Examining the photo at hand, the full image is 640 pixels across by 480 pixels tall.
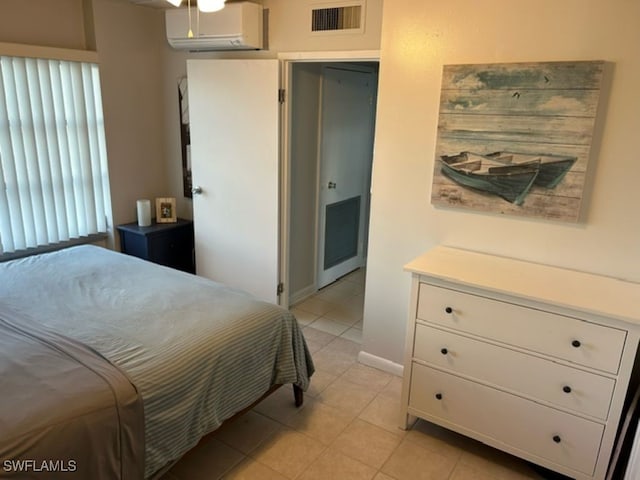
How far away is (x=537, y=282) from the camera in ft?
7.09

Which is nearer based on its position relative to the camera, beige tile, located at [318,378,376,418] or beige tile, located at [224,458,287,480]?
beige tile, located at [224,458,287,480]

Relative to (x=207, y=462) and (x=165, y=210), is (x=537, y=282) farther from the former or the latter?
(x=165, y=210)

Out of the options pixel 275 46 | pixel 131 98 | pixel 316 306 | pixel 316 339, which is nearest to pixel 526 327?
pixel 316 339

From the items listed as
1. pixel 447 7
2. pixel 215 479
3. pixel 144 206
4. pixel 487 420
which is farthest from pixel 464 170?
pixel 144 206

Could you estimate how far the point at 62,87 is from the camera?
338cm

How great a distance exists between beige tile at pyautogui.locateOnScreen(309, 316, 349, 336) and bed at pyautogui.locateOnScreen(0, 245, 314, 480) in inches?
39.9

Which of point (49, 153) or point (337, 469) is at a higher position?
point (49, 153)

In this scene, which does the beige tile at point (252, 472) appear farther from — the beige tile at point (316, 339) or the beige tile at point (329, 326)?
the beige tile at point (329, 326)

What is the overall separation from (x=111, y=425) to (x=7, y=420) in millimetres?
308

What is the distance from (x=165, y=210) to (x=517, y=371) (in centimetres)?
308

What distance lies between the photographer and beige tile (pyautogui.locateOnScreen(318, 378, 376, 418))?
8.80 ft

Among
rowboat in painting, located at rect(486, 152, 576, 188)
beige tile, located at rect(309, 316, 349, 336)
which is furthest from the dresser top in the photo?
beige tile, located at rect(309, 316, 349, 336)

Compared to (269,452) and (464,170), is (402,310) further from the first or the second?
(269,452)

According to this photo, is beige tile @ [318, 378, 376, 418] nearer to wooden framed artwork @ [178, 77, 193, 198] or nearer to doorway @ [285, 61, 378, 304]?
doorway @ [285, 61, 378, 304]
